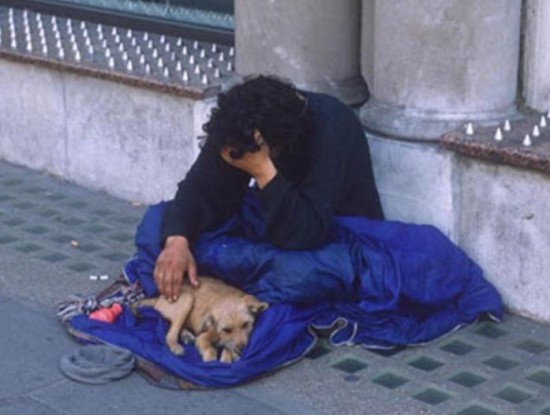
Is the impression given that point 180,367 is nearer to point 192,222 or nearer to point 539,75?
point 192,222

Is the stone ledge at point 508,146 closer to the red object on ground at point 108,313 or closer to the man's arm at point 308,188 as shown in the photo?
the man's arm at point 308,188

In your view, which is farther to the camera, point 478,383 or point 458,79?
point 458,79

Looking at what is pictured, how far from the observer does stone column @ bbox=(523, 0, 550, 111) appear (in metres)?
5.48

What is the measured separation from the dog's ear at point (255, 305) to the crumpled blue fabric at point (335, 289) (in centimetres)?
2

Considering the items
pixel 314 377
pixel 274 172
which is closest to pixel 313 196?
pixel 274 172

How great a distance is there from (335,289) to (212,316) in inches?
A: 16.6

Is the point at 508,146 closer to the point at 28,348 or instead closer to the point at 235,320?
the point at 235,320

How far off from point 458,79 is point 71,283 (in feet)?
5.33

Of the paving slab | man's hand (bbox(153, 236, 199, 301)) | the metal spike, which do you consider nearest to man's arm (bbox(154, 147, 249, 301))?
man's hand (bbox(153, 236, 199, 301))

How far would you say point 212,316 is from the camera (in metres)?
4.89

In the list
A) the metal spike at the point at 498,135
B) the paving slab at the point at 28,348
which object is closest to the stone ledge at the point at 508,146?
the metal spike at the point at 498,135

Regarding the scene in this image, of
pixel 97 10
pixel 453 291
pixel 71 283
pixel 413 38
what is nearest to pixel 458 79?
pixel 413 38

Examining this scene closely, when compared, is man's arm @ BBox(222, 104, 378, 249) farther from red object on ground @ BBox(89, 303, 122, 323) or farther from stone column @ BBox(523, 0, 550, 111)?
stone column @ BBox(523, 0, 550, 111)

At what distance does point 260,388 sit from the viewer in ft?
15.4
